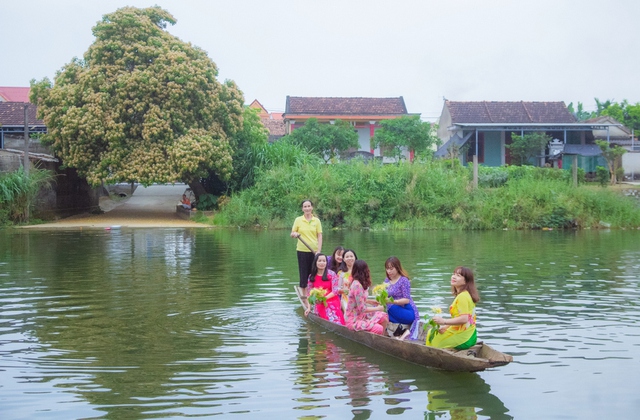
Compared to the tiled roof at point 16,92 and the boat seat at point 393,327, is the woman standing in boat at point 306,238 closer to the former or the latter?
the boat seat at point 393,327

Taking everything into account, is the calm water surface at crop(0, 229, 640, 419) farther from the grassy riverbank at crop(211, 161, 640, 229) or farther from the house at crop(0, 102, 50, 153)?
the house at crop(0, 102, 50, 153)

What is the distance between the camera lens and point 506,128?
141 feet

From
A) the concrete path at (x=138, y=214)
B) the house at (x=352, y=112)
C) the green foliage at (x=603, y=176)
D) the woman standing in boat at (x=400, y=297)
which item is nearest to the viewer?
the woman standing in boat at (x=400, y=297)

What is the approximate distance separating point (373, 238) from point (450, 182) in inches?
291

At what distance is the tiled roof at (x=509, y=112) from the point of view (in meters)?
44.2

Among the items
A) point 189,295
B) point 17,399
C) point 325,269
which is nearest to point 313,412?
point 17,399

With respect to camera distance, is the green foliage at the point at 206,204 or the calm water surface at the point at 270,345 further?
the green foliage at the point at 206,204

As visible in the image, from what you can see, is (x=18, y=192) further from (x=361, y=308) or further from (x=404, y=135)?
(x=361, y=308)

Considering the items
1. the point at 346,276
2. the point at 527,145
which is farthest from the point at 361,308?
the point at 527,145

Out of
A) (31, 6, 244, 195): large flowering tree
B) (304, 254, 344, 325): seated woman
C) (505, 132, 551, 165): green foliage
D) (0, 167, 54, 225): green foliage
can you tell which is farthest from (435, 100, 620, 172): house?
(304, 254, 344, 325): seated woman

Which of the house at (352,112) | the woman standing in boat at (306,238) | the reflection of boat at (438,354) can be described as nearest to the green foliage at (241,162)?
the house at (352,112)

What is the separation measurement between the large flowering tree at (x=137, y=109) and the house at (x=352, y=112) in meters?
15.0

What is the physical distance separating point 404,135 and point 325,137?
14.5 feet

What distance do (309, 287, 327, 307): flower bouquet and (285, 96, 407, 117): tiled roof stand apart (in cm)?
3833
